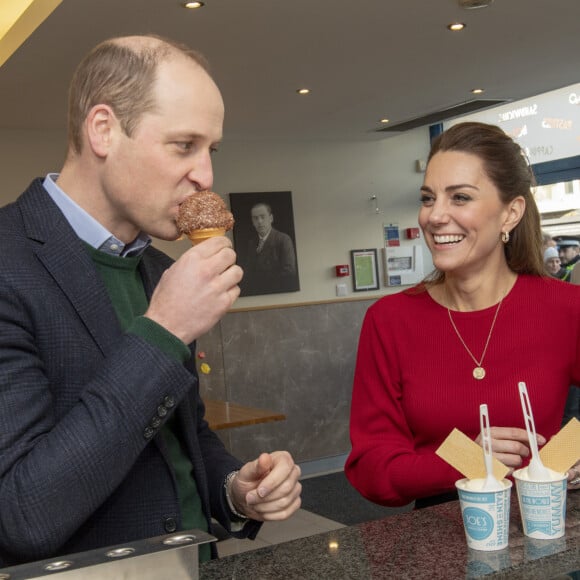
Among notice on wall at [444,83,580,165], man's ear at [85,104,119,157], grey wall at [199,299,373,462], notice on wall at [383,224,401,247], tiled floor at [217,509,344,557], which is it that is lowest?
tiled floor at [217,509,344,557]

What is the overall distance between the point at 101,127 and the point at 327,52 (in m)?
3.61

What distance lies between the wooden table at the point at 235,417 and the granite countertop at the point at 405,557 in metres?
2.92

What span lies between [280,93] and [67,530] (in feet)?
16.0

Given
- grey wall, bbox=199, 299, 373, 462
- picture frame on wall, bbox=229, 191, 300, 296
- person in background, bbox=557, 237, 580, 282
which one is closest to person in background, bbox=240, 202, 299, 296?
picture frame on wall, bbox=229, 191, 300, 296

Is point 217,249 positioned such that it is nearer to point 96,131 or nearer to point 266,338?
point 96,131

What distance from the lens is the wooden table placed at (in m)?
4.56

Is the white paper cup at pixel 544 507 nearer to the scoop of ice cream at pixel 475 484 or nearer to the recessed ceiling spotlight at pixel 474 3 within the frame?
the scoop of ice cream at pixel 475 484

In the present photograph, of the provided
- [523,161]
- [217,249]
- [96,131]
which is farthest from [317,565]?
[523,161]

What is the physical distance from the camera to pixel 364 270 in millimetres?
7984

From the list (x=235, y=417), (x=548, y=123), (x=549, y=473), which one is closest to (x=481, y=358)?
(x=549, y=473)

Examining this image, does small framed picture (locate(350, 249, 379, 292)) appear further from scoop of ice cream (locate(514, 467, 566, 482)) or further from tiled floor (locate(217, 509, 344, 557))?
scoop of ice cream (locate(514, 467, 566, 482))

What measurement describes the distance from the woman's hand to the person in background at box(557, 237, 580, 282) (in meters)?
5.50

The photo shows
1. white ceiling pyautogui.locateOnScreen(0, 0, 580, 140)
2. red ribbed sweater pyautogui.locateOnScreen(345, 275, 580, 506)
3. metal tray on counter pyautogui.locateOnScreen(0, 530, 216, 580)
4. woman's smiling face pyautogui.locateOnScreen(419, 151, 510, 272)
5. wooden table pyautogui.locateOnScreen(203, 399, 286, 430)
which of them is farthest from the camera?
wooden table pyautogui.locateOnScreen(203, 399, 286, 430)

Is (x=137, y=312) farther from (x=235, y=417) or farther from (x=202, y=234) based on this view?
(x=235, y=417)
